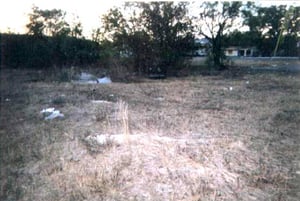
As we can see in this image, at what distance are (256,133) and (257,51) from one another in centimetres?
53

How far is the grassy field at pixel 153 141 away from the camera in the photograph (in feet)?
4.04

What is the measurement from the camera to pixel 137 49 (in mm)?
2574

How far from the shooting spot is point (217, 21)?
7.20ft

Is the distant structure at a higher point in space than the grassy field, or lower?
higher

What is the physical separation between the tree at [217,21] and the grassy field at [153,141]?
1.20ft

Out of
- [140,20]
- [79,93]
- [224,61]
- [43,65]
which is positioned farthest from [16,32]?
[224,61]

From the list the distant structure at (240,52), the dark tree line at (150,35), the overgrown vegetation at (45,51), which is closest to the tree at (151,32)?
the dark tree line at (150,35)

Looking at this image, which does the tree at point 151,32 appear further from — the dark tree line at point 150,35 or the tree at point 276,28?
the tree at point 276,28

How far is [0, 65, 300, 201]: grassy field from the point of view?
4.04ft

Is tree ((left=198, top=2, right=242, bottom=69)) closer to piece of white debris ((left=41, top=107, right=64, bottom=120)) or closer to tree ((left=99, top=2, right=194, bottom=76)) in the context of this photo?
tree ((left=99, top=2, right=194, bottom=76))

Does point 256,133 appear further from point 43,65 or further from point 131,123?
point 43,65

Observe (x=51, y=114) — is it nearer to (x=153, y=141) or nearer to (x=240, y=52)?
(x=153, y=141)

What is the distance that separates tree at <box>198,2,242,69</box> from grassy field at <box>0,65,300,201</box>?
366 millimetres

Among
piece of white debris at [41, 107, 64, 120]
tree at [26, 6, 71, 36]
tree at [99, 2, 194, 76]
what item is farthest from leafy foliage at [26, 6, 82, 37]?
piece of white debris at [41, 107, 64, 120]
